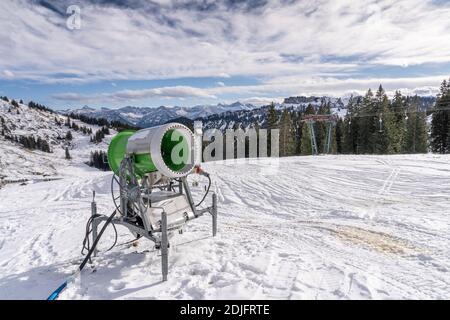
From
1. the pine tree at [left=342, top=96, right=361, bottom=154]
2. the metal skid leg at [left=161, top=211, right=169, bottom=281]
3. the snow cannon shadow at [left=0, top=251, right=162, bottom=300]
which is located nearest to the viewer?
the snow cannon shadow at [left=0, top=251, right=162, bottom=300]

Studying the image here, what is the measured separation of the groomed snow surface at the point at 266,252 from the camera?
5430mm

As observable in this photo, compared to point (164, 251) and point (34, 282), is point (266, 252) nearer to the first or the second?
point (164, 251)

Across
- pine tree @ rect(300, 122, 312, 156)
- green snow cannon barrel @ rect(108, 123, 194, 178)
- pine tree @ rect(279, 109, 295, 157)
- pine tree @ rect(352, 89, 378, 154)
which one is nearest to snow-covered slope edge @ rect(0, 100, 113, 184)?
pine tree @ rect(279, 109, 295, 157)

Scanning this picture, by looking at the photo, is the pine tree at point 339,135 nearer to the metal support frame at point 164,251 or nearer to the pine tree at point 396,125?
the pine tree at point 396,125

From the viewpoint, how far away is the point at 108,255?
746cm

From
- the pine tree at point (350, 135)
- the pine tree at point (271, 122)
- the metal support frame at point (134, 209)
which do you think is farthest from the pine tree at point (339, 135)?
the metal support frame at point (134, 209)

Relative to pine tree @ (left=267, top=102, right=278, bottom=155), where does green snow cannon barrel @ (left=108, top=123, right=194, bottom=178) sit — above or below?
below

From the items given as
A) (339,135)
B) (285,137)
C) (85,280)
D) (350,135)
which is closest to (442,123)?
(350,135)

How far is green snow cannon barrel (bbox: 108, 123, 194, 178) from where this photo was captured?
20.8ft

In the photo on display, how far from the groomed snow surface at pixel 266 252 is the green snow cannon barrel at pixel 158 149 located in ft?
6.77

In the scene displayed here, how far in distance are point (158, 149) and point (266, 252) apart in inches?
136

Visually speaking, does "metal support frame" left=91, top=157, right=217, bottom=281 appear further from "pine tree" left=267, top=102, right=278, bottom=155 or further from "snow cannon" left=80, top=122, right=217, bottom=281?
"pine tree" left=267, top=102, right=278, bottom=155

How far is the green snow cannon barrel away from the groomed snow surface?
2.06 m
